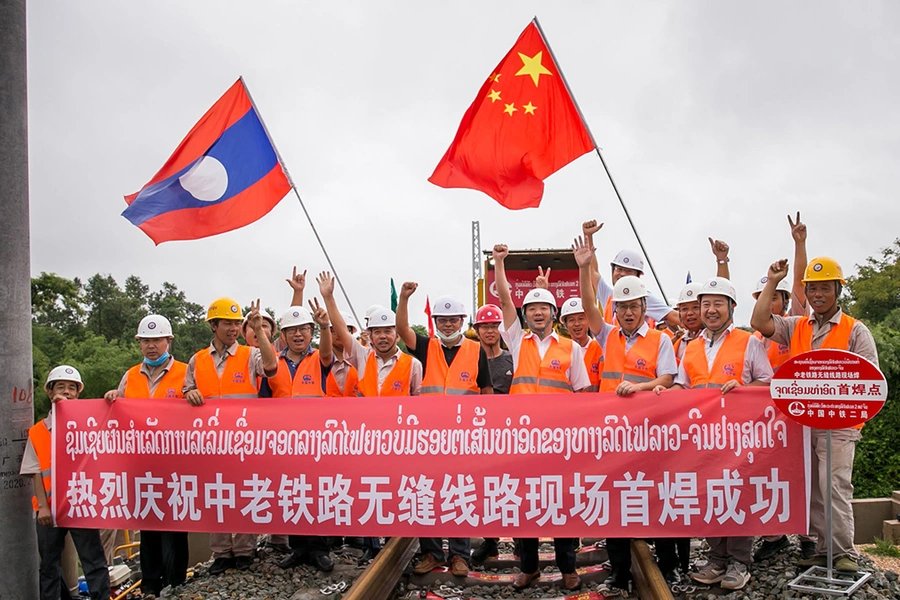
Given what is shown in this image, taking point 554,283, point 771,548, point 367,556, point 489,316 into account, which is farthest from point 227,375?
point 554,283

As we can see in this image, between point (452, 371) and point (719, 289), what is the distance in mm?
2267

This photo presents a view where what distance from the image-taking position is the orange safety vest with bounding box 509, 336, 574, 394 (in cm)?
574

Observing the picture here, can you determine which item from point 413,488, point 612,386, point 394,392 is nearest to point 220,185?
point 394,392

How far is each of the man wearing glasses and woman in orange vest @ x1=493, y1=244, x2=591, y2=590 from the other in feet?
1.15

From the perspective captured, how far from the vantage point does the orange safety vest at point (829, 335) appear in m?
5.41

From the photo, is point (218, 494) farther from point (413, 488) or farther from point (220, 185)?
point (220, 185)

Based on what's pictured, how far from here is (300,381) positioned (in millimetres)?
6406

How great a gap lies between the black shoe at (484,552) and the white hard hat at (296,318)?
2.63m

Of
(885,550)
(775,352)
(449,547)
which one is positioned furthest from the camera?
(885,550)

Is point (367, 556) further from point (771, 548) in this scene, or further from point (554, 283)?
point (554, 283)

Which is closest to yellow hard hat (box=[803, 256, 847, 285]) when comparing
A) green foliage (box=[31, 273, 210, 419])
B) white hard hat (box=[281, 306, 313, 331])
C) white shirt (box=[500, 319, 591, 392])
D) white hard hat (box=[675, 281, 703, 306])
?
white hard hat (box=[675, 281, 703, 306])

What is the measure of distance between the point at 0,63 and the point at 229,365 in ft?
10.2

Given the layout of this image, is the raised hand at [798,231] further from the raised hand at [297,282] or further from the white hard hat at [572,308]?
the raised hand at [297,282]

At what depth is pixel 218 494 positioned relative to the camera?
5.83 metres
